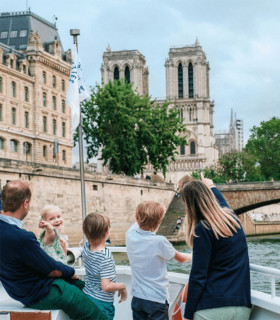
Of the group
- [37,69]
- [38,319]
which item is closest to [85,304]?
[38,319]

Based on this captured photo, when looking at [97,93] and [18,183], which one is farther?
[97,93]

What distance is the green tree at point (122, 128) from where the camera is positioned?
4131cm

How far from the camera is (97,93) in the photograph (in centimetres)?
4231

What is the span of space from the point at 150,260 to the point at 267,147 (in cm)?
6699

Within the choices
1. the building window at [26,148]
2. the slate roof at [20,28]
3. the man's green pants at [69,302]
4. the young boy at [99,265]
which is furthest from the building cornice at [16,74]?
the man's green pants at [69,302]

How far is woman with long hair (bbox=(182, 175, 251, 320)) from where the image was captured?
11.9ft

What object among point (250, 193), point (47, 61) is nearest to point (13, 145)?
point (47, 61)

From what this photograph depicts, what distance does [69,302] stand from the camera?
418 centimetres

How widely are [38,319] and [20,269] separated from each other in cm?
39

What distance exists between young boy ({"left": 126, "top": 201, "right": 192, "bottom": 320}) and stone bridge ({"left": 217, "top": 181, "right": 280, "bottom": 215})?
39.1 metres

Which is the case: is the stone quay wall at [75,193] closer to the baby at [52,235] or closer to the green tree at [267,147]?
the baby at [52,235]

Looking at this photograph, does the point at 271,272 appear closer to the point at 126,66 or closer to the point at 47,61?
the point at 47,61

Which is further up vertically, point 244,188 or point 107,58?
point 107,58

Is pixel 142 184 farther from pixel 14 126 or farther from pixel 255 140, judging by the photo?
pixel 255 140
